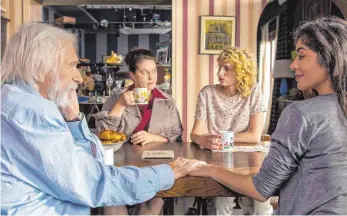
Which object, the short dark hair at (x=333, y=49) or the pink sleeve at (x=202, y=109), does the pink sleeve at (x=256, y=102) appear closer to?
the pink sleeve at (x=202, y=109)

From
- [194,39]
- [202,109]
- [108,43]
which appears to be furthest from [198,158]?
[108,43]

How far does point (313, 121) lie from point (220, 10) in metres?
3.80

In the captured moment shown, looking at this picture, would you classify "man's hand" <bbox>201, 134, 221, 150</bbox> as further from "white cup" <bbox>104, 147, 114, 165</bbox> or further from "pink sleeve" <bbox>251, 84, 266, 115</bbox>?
"white cup" <bbox>104, 147, 114, 165</bbox>

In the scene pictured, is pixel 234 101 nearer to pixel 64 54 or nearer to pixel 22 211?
pixel 64 54

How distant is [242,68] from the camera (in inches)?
112

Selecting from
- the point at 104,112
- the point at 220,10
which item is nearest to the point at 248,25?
the point at 220,10

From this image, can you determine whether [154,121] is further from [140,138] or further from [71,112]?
[71,112]

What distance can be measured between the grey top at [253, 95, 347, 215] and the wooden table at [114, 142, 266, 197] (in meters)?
0.43

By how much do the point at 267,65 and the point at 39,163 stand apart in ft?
26.7

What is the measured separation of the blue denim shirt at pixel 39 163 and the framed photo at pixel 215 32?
3.70 meters

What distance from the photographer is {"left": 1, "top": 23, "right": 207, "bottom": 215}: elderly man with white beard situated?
1256 millimetres

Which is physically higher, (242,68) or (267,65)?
(267,65)

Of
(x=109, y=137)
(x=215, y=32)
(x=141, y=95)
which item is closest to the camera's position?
(x=109, y=137)

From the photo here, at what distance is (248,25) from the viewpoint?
4.99 metres
